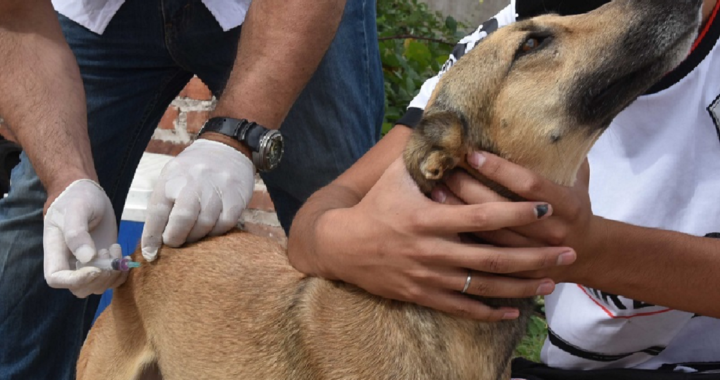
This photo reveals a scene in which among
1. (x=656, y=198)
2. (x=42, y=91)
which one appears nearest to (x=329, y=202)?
(x=656, y=198)

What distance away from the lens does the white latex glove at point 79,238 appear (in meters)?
1.86

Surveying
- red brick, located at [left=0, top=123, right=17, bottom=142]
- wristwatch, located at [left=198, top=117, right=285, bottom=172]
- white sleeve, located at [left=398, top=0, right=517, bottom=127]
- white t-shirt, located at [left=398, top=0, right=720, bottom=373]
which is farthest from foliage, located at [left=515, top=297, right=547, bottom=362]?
red brick, located at [left=0, top=123, right=17, bottom=142]

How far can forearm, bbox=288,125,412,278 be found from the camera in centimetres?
179

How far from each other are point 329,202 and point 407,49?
2.34 m

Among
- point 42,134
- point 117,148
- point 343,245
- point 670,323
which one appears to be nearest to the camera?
point 343,245

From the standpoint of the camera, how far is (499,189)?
1567 mm

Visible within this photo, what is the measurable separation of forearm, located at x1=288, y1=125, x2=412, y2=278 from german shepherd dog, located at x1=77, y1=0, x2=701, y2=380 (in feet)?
0.20

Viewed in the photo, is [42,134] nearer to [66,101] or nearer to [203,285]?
[66,101]

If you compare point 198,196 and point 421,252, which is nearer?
point 421,252

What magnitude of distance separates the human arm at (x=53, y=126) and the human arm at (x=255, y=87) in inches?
6.0

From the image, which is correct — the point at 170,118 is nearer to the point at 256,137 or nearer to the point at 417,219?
the point at 256,137

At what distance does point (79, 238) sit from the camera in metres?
1.86

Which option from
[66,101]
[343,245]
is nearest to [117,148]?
[66,101]

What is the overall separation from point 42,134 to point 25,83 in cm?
17
